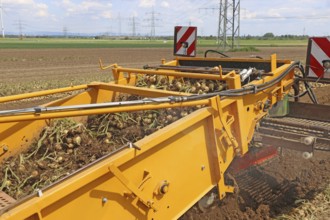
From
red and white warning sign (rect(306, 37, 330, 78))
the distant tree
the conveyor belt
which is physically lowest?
the conveyor belt

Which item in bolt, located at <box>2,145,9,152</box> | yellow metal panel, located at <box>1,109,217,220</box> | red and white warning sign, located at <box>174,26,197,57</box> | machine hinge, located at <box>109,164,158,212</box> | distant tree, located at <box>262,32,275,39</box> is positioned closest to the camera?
yellow metal panel, located at <box>1,109,217,220</box>

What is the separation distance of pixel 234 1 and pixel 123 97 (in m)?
29.5

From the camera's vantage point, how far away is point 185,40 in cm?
618

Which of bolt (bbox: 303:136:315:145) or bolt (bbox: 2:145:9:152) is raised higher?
bolt (bbox: 2:145:9:152)

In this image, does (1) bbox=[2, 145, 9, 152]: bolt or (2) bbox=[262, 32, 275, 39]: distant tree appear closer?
(1) bbox=[2, 145, 9, 152]: bolt

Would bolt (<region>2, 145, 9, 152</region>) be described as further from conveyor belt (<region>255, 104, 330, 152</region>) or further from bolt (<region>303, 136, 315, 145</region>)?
bolt (<region>303, 136, 315, 145</region>)

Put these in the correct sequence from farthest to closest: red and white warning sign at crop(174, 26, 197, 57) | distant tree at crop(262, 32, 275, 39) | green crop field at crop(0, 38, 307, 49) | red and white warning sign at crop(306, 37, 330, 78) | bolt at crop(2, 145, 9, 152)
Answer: distant tree at crop(262, 32, 275, 39), green crop field at crop(0, 38, 307, 49), red and white warning sign at crop(174, 26, 197, 57), red and white warning sign at crop(306, 37, 330, 78), bolt at crop(2, 145, 9, 152)

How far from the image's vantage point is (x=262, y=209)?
3812 mm

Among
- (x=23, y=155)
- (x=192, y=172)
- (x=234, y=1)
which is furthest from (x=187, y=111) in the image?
(x=234, y=1)

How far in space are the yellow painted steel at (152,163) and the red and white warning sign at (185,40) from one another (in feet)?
7.87

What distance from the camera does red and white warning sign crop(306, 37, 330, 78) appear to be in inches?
170

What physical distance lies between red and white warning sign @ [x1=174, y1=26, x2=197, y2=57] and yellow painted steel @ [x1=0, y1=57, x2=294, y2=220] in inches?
94.5

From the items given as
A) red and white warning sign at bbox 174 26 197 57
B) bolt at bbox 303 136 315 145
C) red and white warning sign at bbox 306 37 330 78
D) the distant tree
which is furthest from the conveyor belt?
the distant tree

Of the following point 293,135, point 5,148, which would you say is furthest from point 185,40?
point 5,148
